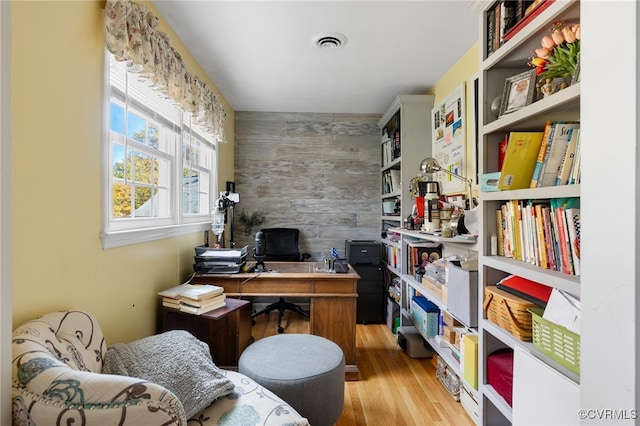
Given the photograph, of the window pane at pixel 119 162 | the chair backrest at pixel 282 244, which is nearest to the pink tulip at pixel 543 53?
the window pane at pixel 119 162

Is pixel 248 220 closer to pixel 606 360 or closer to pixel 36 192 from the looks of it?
pixel 36 192

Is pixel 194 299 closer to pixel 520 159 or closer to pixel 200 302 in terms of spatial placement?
pixel 200 302

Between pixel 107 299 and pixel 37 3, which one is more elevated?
pixel 37 3

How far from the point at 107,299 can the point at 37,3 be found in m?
1.30

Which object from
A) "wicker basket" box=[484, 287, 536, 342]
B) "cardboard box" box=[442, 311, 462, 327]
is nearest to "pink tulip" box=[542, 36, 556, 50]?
"wicker basket" box=[484, 287, 536, 342]

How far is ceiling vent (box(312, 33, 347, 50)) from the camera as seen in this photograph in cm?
210

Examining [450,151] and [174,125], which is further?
[450,151]

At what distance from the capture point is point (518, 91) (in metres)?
1.32

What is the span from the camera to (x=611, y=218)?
698 millimetres

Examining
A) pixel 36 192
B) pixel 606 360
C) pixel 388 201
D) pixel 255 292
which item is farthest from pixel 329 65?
pixel 606 360

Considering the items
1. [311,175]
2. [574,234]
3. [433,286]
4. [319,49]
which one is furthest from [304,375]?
[311,175]

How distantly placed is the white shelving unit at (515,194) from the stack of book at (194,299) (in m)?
1.56

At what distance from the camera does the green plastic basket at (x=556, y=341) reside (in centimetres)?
100

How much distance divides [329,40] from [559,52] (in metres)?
1.53
